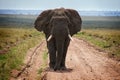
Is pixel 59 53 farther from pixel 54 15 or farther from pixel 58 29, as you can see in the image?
pixel 54 15

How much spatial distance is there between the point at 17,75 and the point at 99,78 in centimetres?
107

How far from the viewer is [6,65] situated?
496cm

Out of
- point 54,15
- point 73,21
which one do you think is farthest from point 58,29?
point 73,21

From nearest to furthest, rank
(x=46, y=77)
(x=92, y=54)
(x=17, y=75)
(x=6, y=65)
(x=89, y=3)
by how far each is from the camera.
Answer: (x=46, y=77)
(x=17, y=75)
(x=6, y=65)
(x=89, y=3)
(x=92, y=54)

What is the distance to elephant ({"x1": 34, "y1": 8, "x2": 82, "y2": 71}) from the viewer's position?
447 centimetres

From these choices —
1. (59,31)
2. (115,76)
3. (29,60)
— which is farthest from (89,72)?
(29,60)

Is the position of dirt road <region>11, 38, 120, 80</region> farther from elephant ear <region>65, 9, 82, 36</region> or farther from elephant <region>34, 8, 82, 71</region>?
elephant ear <region>65, 9, 82, 36</region>

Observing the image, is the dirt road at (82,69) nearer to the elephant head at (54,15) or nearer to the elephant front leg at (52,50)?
the elephant front leg at (52,50)

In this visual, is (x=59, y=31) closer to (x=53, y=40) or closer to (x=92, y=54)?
(x=53, y=40)

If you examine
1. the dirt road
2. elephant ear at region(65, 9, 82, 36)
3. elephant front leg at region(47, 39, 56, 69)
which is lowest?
the dirt road

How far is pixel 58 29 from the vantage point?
4.45 m

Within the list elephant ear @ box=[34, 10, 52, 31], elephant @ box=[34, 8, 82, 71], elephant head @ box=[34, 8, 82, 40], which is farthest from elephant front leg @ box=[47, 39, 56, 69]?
elephant ear @ box=[34, 10, 52, 31]

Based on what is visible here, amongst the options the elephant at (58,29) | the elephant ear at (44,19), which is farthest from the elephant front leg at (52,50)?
the elephant ear at (44,19)

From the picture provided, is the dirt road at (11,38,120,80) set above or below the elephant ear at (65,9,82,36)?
below
